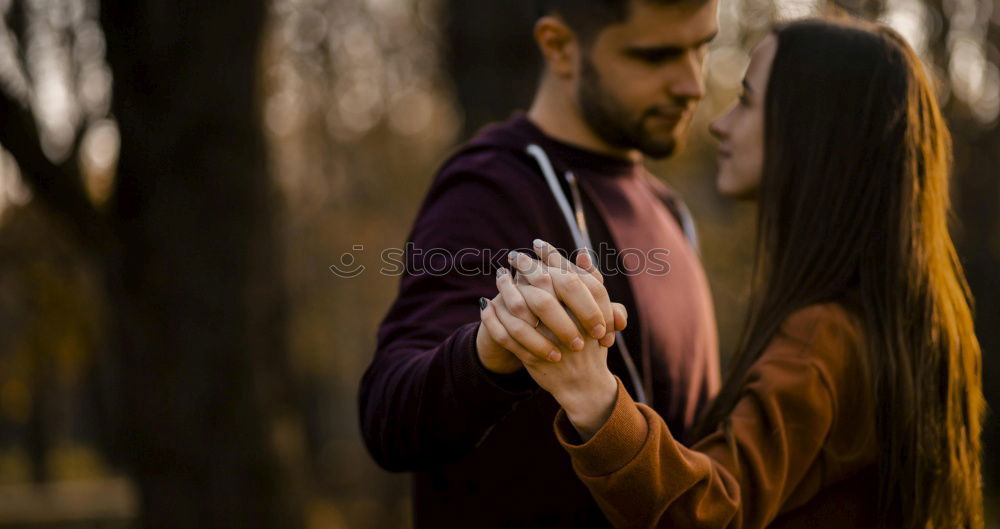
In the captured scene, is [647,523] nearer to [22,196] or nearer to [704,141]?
[22,196]

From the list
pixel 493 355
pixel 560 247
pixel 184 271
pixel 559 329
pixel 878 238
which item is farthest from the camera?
pixel 184 271

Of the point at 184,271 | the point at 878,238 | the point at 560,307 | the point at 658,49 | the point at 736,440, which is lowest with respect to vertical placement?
the point at 184,271

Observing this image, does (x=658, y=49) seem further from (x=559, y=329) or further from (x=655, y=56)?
(x=559, y=329)

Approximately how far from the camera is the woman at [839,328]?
171cm

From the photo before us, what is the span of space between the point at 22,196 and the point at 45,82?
1.64 meters

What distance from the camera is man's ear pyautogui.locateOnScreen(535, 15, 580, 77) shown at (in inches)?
94.5

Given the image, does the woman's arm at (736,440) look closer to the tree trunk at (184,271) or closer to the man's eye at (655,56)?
the man's eye at (655,56)

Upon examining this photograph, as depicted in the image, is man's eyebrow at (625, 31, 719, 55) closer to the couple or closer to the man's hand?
the couple

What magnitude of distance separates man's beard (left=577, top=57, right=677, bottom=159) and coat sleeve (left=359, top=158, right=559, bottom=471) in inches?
15.0

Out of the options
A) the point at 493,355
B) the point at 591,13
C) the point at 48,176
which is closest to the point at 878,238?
the point at 591,13

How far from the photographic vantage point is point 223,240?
Answer: 3.96m

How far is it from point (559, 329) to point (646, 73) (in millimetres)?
1197

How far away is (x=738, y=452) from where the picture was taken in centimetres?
171

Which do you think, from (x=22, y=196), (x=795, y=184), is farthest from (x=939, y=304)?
(x=22, y=196)
